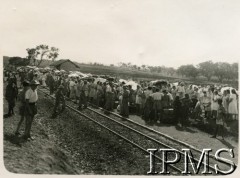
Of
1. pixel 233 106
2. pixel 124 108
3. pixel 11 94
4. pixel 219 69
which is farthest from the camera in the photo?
pixel 124 108

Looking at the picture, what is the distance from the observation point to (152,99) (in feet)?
32.4

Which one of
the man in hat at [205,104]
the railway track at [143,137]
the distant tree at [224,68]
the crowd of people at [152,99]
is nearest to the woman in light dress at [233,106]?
the crowd of people at [152,99]

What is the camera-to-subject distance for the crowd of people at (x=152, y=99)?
8188 millimetres

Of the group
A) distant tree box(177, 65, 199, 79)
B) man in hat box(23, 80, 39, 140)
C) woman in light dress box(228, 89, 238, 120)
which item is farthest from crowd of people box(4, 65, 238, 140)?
distant tree box(177, 65, 199, 79)

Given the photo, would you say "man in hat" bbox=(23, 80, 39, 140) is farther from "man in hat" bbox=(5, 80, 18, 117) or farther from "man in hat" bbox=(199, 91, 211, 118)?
"man in hat" bbox=(199, 91, 211, 118)

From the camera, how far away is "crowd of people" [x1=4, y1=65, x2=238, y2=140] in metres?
8.19

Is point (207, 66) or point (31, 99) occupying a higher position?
point (207, 66)

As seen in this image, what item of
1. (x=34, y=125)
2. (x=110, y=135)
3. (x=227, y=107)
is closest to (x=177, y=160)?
(x=110, y=135)

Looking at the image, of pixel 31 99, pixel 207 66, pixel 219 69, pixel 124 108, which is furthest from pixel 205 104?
pixel 31 99

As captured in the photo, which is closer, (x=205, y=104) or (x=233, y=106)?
(x=233, y=106)

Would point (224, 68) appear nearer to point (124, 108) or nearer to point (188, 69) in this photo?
point (124, 108)

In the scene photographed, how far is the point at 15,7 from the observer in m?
6.97

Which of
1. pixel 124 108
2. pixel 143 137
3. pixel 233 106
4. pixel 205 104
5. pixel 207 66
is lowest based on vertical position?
pixel 143 137

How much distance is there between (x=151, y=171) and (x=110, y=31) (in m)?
3.21
